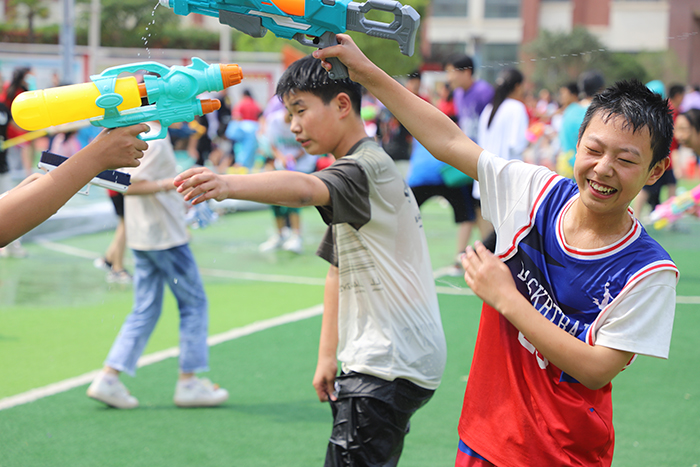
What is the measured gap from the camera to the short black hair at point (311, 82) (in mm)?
2535

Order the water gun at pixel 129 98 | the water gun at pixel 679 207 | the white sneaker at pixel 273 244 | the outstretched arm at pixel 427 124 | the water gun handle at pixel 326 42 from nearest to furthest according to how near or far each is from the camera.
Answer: the water gun at pixel 129 98 < the water gun handle at pixel 326 42 < the outstretched arm at pixel 427 124 < the water gun at pixel 679 207 < the white sneaker at pixel 273 244

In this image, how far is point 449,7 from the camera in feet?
166

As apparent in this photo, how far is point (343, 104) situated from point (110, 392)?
8.22 ft

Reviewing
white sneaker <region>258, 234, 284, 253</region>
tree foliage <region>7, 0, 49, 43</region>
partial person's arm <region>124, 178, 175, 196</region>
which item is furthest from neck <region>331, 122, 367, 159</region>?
tree foliage <region>7, 0, 49, 43</region>

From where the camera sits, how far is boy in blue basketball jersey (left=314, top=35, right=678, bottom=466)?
5.69 feet

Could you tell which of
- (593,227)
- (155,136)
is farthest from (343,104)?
(593,227)

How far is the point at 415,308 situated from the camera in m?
2.55

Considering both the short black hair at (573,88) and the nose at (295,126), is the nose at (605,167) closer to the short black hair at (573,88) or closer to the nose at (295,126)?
the nose at (295,126)

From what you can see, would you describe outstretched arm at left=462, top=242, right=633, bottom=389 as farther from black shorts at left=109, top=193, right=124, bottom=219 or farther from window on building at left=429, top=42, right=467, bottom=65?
window on building at left=429, top=42, right=467, bottom=65

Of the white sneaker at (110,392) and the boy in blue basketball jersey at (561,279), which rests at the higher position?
the boy in blue basketball jersey at (561,279)

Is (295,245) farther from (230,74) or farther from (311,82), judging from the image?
(230,74)

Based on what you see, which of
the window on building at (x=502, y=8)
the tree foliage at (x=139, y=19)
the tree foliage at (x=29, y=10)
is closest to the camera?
the tree foliage at (x=139, y=19)

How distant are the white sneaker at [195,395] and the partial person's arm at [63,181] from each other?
2586 millimetres

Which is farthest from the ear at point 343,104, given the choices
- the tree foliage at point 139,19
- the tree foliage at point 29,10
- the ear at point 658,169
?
the tree foliage at point 29,10
